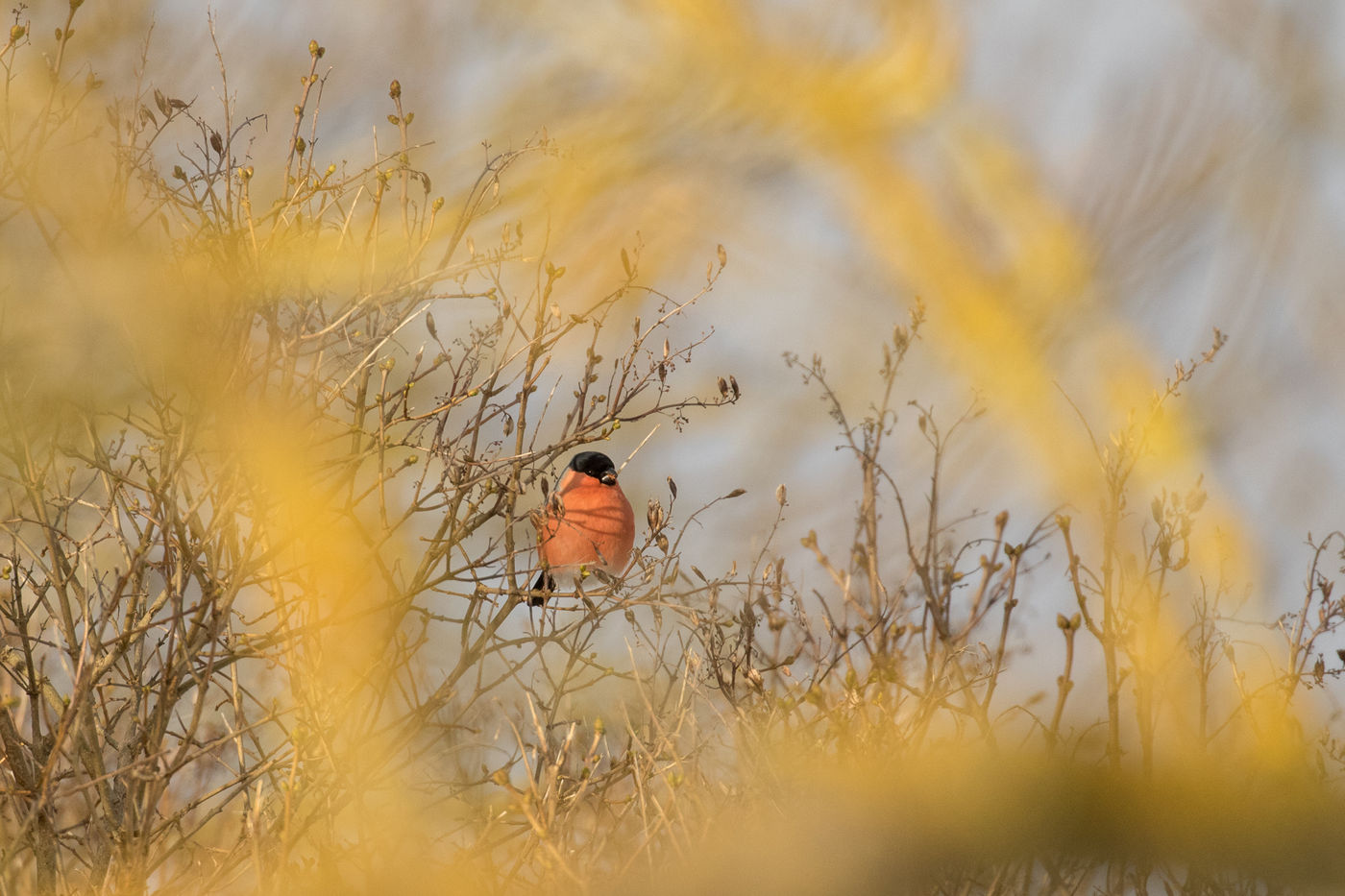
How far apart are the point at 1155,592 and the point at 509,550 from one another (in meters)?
1.73

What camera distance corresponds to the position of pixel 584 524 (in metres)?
3.97

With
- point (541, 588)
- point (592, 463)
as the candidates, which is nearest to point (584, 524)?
point (541, 588)

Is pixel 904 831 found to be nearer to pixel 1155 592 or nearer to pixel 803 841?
pixel 803 841

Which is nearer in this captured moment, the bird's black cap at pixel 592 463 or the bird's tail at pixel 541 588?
the bird's tail at pixel 541 588

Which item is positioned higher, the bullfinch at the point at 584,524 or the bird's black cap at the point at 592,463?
the bird's black cap at the point at 592,463

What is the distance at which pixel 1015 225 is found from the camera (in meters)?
2.37

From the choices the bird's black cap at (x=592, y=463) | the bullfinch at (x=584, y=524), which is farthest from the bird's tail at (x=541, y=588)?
the bird's black cap at (x=592, y=463)

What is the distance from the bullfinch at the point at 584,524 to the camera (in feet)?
12.2

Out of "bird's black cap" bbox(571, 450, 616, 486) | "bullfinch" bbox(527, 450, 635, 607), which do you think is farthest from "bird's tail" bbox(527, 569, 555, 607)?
"bird's black cap" bbox(571, 450, 616, 486)

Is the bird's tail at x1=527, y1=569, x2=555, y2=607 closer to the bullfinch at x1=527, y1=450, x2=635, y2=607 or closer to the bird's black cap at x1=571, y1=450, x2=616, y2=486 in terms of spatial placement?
the bullfinch at x1=527, y1=450, x2=635, y2=607

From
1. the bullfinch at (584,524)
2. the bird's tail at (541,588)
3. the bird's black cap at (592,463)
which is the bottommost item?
the bird's tail at (541,588)

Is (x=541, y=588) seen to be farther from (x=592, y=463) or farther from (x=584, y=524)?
(x=592, y=463)

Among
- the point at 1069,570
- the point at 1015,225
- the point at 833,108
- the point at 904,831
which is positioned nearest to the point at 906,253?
the point at 1015,225

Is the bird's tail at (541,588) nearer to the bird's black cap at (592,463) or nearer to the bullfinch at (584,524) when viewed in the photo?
the bullfinch at (584,524)
